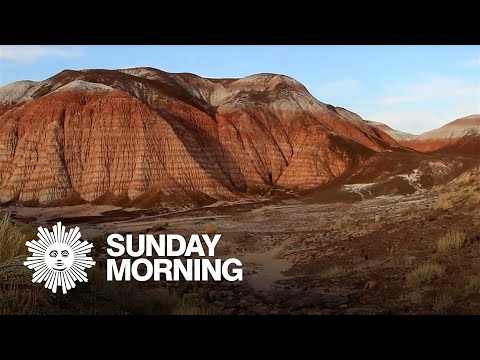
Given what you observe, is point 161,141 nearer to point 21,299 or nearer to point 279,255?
point 279,255

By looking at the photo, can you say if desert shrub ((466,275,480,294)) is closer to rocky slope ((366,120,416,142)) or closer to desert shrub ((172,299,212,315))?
desert shrub ((172,299,212,315))

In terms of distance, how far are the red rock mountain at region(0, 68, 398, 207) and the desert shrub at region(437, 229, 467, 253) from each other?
26.6m

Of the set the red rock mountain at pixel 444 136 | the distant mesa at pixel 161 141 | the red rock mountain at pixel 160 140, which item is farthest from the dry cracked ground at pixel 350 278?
the red rock mountain at pixel 444 136

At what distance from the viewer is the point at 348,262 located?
9.77m

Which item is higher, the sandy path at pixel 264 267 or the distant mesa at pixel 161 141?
the distant mesa at pixel 161 141

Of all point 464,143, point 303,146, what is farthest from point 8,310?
point 464,143

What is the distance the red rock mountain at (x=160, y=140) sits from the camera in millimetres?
36656

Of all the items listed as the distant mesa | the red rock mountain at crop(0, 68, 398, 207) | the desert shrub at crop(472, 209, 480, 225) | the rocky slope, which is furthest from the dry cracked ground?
the rocky slope

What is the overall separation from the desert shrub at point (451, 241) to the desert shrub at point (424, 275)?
3.19 ft

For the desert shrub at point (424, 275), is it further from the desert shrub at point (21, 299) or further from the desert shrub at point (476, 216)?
the desert shrub at point (21, 299)

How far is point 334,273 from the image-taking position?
29.5 feet

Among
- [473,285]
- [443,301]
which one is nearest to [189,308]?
[443,301]

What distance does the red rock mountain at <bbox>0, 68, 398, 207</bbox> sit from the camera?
3666 cm
